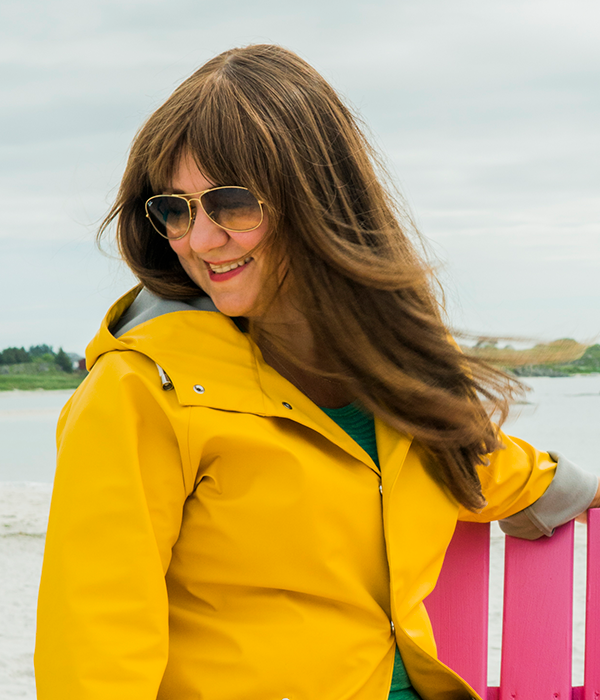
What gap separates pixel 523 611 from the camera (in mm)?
1644

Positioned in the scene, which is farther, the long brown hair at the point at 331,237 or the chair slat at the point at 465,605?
the chair slat at the point at 465,605

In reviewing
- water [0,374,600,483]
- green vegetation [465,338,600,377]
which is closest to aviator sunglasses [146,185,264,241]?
green vegetation [465,338,600,377]

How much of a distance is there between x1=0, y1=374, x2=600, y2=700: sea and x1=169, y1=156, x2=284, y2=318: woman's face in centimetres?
62

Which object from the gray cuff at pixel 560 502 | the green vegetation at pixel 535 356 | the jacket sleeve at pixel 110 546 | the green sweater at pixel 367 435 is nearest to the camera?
the jacket sleeve at pixel 110 546

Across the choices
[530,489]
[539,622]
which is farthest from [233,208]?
[539,622]

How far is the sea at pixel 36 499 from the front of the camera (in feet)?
13.6

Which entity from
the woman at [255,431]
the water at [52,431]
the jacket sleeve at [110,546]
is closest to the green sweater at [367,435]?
the woman at [255,431]

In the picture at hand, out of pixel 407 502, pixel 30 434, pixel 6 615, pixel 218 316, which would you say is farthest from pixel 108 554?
pixel 30 434

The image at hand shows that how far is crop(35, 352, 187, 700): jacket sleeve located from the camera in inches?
39.6

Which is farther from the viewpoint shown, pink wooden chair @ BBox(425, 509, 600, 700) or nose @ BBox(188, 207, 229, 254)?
pink wooden chair @ BBox(425, 509, 600, 700)

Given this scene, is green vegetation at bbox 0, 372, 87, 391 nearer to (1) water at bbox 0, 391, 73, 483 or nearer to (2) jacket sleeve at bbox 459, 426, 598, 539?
(1) water at bbox 0, 391, 73, 483

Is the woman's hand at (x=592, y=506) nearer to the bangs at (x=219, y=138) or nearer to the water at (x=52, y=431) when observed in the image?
the bangs at (x=219, y=138)

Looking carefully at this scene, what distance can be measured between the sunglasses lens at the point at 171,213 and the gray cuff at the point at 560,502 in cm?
93

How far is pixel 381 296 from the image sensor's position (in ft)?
4.39
